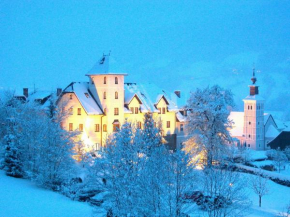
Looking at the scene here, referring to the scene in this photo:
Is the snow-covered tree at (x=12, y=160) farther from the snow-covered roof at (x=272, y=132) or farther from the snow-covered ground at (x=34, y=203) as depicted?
the snow-covered roof at (x=272, y=132)

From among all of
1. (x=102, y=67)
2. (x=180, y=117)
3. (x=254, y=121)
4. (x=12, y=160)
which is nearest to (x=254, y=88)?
(x=254, y=121)

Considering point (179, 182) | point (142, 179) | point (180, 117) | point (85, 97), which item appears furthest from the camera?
point (180, 117)

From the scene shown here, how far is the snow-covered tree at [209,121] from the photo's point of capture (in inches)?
1690

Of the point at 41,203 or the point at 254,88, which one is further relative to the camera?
the point at 254,88

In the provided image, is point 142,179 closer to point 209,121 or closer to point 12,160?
point 12,160

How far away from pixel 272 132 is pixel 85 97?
4073cm

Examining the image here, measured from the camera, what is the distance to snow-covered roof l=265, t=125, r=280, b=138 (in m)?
77.5

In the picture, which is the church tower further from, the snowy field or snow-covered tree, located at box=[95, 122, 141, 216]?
snow-covered tree, located at box=[95, 122, 141, 216]

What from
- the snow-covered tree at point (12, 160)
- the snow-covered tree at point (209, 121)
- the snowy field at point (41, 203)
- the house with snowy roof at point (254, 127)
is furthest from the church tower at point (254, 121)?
the snow-covered tree at point (12, 160)

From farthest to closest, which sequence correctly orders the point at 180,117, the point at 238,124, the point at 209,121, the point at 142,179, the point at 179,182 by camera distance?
the point at 238,124 < the point at 180,117 < the point at 209,121 < the point at 142,179 < the point at 179,182

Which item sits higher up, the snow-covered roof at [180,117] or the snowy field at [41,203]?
the snow-covered roof at [180,117]

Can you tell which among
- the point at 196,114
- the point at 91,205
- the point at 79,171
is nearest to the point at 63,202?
the point at 91,205

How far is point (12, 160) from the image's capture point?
35.6 metres

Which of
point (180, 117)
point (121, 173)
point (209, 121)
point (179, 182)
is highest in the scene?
point (180, 117)
